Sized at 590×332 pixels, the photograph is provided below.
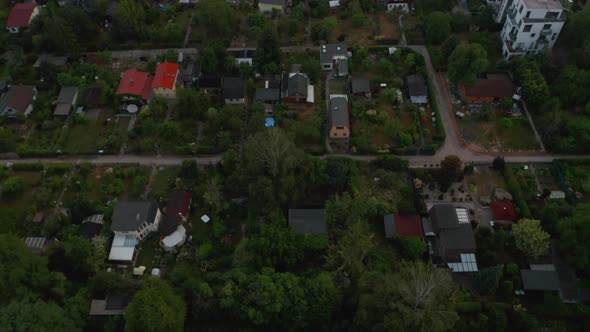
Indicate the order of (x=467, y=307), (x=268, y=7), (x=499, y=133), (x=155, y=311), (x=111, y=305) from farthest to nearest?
(x=268, y=7), (x=499, y=133), (x=111, y=305), (x=467, y=307), (x=155, y=311)

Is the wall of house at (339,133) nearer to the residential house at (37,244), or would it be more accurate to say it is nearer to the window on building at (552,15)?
the window on building at (552,15)

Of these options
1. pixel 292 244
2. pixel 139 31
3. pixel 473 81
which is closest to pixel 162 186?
pixel 292 244

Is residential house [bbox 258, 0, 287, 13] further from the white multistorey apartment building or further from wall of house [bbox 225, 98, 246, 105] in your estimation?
the white multistorey apartment building

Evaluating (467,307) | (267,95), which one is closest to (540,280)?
(467,307)

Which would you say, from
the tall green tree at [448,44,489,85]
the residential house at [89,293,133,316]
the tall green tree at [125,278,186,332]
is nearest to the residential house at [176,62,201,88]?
the residential house at [89,293,133,316]

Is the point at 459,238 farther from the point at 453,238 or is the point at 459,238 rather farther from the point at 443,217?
the point at 443,217

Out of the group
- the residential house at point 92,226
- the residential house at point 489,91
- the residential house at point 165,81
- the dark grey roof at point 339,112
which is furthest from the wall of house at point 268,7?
the residential house at point 92,226
